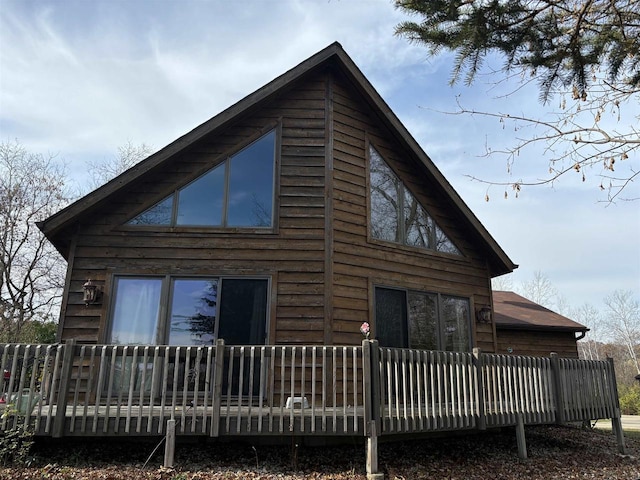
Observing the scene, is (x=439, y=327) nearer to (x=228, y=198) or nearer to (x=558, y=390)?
(x=558, y=390)

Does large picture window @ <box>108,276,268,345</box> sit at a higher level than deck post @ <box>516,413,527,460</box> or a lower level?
higher

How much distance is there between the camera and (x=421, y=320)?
8992mm

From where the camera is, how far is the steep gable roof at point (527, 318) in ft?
45.0

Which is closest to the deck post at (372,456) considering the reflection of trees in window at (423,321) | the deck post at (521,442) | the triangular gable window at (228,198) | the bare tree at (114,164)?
the deck post at (521,442)

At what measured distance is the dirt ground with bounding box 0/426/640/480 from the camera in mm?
5246

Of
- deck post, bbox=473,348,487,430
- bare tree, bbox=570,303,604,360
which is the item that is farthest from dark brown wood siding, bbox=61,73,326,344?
bare tree, bbox=570,303,604,360

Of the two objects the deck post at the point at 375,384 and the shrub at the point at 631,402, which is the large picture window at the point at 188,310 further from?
the shrub at the point at 631,402

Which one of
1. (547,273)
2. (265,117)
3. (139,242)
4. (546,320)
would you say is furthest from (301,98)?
(547,273)

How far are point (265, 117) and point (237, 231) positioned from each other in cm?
225

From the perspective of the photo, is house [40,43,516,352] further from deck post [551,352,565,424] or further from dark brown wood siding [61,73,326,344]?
deck post [551,352,565,424]

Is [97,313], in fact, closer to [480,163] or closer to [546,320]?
[480,163]

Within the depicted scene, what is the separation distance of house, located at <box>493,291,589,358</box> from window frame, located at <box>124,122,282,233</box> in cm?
847

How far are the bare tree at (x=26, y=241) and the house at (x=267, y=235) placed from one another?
17859mm

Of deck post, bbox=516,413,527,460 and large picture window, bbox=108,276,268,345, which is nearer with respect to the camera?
deck post, bbox=516,413,527,460
